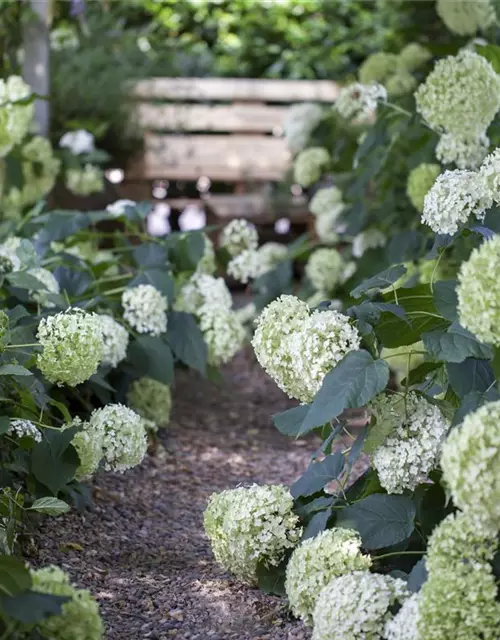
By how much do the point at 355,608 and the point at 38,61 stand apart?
3089 mm

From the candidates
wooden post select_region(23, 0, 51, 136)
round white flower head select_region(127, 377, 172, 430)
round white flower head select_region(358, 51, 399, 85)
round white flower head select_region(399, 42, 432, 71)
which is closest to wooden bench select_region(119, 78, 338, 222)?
wooden post select_region(23, 0, 51, 136)

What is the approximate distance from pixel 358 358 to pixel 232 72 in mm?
5298

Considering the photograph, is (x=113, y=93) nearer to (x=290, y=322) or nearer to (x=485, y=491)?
(x=290, y=322)

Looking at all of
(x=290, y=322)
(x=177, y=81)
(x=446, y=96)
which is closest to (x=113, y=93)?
(x=177, y=81)

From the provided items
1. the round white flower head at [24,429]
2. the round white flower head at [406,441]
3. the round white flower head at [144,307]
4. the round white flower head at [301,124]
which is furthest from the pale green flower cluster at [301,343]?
the round white flower head at [301,124]

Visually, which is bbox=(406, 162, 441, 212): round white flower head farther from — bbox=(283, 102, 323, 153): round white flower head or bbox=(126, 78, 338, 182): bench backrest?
bbox=(126, 78, 338, 182): bench backrest

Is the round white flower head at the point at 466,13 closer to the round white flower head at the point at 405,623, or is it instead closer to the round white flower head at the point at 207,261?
the round white flower head at the point at 207,261

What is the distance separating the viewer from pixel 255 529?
177 centimetres

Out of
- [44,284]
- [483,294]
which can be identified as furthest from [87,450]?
[483,294]

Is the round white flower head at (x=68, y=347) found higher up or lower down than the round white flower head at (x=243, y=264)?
higher up

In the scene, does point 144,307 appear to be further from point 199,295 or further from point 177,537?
point 177,537

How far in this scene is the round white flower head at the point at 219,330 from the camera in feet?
9.37

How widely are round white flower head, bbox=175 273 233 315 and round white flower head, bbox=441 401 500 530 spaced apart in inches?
64.8

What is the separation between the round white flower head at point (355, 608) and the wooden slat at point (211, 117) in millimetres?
4382
